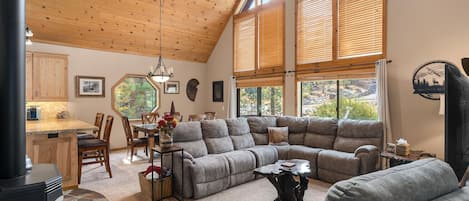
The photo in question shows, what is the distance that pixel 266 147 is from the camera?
4.74 meters

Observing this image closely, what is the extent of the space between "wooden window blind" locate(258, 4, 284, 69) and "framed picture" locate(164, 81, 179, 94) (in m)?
2.73

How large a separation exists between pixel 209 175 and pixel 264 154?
1.23 meters

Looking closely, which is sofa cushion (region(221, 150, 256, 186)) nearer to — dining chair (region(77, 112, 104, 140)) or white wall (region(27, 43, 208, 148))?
dining chair (region(77, 112, 104, 140))

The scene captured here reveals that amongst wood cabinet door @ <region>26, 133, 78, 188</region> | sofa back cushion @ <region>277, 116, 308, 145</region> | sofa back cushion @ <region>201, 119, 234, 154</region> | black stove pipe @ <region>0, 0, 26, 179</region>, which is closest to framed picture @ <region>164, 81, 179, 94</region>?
sofa back cushion @ <region>201, 119, 234, 154</region>

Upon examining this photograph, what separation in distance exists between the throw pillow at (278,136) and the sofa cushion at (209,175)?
1429 millimetres

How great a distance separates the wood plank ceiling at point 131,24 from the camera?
5.40m

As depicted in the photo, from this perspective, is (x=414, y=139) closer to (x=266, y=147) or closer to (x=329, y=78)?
(x=329, y=78)

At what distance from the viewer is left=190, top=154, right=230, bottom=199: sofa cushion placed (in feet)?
11.6

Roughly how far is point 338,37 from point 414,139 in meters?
2.37

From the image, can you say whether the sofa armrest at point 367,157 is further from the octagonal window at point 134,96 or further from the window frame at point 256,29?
the octagonal window at point 134,96

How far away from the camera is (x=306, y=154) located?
4543 mm

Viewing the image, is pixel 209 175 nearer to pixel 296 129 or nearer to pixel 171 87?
pixel 296 129

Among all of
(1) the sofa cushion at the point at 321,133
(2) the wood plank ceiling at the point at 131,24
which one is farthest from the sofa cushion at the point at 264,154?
(2) the wood plank ceiling at the point at 131,24

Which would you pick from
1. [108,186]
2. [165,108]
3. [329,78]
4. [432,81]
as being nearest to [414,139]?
[432,81]
